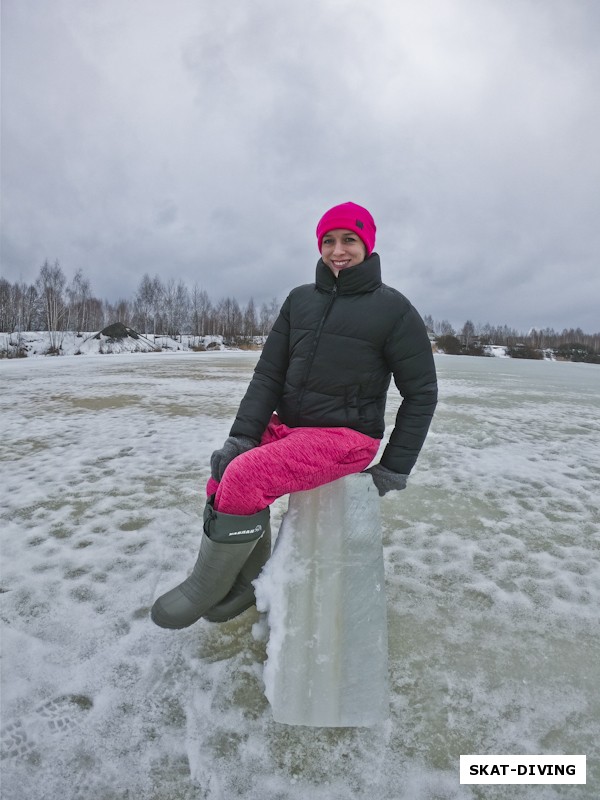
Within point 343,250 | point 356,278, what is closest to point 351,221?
point 343,250

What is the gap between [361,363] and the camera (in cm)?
168

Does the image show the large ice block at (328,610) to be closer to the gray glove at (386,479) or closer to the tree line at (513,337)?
the gray glove at (386,479)

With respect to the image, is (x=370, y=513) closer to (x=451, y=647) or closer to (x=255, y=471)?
(x=255, y=471)

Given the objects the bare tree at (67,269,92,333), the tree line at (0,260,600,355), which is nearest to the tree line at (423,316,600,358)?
the tree line at (0,260,600,355)

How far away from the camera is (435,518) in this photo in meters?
2.87

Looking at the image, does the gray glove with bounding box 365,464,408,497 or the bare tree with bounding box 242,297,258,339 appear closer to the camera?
the gray glove with bounding box 365,464,408,497

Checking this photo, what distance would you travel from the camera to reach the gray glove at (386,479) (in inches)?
64.6

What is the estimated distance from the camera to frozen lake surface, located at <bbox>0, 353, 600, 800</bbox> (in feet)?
3.92

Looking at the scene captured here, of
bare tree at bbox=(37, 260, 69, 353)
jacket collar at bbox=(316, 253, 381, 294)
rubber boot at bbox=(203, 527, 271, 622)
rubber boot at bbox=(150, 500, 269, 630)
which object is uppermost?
bare tree at bbox=(37, 260, 69, 353)

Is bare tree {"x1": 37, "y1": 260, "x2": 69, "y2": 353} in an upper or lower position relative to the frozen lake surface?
upper

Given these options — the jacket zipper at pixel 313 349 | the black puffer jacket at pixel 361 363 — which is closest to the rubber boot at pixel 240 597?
the black puffer jacket at pixel 361 363

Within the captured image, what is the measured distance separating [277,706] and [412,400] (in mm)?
1147

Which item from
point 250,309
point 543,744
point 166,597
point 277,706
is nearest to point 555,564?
point 543,744

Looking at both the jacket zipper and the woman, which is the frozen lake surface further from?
the jacket zipper
